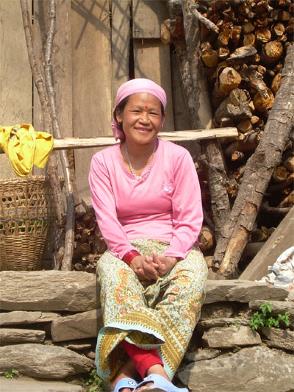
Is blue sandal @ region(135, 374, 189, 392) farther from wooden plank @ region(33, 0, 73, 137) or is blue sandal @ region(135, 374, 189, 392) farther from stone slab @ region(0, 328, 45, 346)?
wooden plank @ region(33, 0, 73, 137)

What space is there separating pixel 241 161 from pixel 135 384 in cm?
239

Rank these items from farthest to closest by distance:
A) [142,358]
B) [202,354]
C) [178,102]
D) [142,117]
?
[178,102] < [142,117] < [202,354] < [142,358]

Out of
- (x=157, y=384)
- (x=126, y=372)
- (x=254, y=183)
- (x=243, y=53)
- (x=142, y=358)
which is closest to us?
(x=157, y=384)

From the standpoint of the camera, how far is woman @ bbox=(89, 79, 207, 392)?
10.5ft

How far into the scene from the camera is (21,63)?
5.59m

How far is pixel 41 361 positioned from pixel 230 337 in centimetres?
92

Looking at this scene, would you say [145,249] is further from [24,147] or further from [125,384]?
[24,147]

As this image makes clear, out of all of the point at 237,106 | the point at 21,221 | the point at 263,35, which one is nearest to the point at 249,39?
the point at 263,35

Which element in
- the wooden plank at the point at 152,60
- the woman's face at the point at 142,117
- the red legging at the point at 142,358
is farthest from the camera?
the wooden plank at the point at 152,60

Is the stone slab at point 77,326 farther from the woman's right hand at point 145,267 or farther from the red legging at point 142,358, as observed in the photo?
the red legging at point 142,358

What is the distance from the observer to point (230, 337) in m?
3.68

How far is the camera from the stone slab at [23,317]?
12.2 feet

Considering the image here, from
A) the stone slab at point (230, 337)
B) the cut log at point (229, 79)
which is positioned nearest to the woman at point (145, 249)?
the stone slab at point (230, 337)

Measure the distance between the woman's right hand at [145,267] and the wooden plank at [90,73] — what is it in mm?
2146
